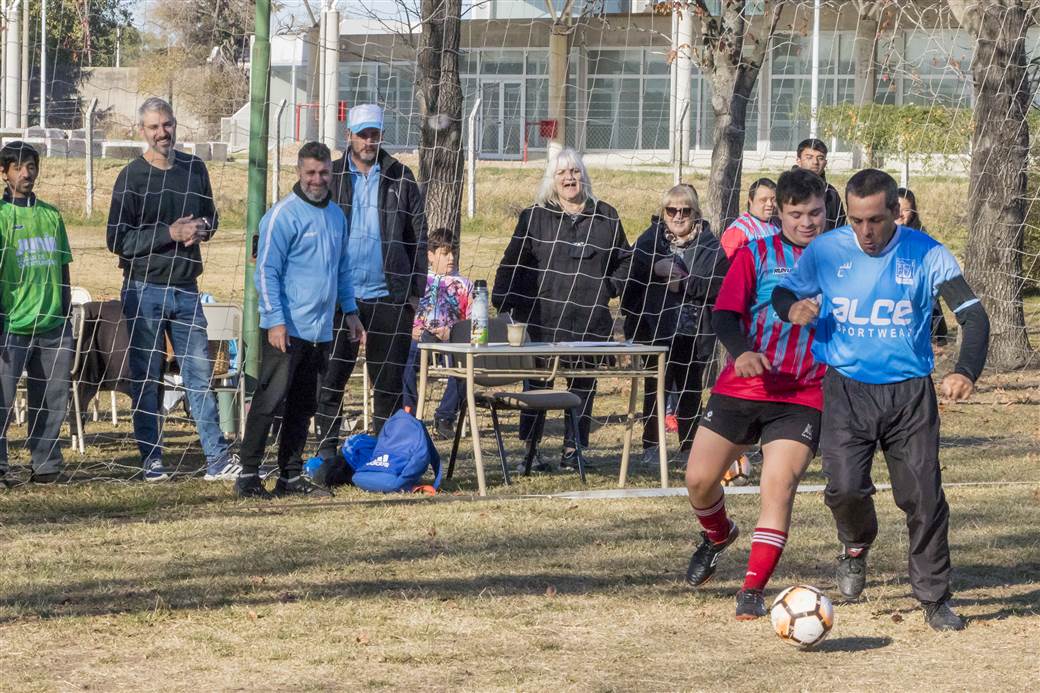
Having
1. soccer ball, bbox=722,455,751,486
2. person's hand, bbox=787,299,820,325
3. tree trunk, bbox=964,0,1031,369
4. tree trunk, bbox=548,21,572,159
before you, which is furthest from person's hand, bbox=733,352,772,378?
tree trunk, bbox=964,0,1031,369

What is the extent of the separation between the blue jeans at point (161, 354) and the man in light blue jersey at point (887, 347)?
3.91 meters

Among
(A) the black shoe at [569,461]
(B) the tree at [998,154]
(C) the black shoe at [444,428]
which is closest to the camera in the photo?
(A) the black shoe at [569,461]

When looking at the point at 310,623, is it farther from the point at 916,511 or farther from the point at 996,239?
the point at 996,239

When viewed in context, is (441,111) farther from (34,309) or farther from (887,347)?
(887,347)

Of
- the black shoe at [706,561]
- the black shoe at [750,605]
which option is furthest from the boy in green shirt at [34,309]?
the black shoe at [750,605]

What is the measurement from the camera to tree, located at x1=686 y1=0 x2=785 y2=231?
11.3 meters

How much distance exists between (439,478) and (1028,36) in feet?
25.0

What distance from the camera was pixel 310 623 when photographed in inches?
200

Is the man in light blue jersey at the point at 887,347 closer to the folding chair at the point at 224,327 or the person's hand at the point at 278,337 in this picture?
the person's hand at the point at 278,337

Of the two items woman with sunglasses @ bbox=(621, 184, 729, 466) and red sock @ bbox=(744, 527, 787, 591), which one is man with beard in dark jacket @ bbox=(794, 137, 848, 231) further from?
red sock @ bbox=(744, 527, 787, 591)

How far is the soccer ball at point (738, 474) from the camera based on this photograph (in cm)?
816

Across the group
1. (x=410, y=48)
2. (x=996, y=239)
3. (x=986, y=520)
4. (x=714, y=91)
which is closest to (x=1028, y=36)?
(x=996, y=239)

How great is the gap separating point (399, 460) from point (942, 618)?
11.0ft

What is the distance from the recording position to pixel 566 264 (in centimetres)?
850
